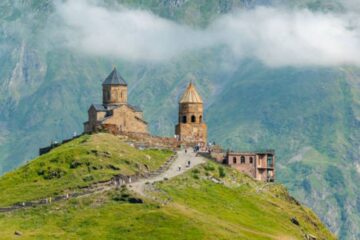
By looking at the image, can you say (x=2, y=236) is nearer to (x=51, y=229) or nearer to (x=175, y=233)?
(x=51, y=229)

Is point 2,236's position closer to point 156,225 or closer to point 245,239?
point 156,225

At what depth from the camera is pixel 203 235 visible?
19338 centimetres

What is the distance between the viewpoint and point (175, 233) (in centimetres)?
19350

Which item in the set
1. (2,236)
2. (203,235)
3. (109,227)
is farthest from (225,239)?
(2,236)

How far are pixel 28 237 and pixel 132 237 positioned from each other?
15289 millimetres

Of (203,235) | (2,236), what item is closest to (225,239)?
(203,235)

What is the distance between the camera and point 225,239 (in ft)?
634

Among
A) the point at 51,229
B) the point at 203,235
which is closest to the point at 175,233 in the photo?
the point at 203,235

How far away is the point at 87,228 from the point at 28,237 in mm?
9395

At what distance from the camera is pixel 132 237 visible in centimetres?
19262

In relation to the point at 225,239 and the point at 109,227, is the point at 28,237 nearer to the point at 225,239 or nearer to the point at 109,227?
the point at 109,227

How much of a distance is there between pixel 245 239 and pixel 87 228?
Answer: 2363 centimetres

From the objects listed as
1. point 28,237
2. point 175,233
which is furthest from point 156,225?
point 28,237

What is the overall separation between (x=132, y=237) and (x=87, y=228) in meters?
8.88
